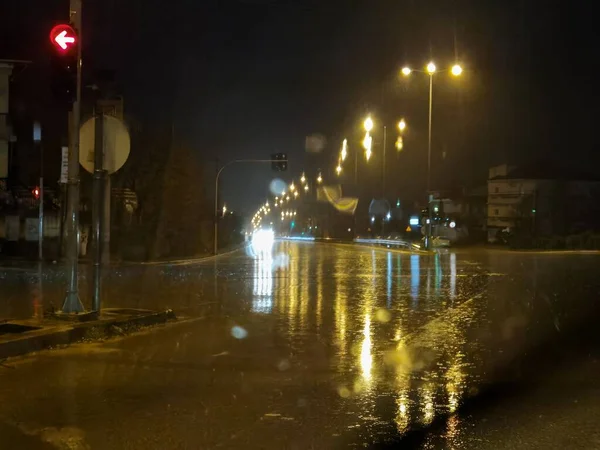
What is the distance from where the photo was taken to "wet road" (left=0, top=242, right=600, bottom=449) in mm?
6648

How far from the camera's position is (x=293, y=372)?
9.41 meters

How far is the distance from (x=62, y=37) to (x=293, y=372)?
6.99m

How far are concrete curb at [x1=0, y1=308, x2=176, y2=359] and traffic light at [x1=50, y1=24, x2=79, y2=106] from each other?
155 inches

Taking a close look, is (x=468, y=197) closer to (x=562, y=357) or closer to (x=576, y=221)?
(x=576, y=221)

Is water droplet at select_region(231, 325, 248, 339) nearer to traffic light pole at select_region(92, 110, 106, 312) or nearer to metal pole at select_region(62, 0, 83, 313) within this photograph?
traffic light pole at select_region(92, 110, 106, 312)

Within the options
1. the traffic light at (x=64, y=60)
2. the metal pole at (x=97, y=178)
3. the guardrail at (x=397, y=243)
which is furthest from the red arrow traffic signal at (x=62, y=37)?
the guardrail at (x=397, y=243)

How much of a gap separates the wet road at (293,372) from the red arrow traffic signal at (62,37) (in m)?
5.06

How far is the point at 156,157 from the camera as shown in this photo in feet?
155

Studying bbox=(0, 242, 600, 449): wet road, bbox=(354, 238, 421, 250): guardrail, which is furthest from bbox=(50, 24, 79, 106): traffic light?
bbox=(354, 238, 421, 250): guardrail

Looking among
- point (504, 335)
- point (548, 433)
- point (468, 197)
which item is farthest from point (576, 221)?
point (548, 433)

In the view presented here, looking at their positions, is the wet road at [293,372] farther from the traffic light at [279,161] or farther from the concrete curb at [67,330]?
the traffic light at [279,161]

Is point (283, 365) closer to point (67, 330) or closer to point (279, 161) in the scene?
point (67, 330)

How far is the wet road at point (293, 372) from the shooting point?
21.8 feet

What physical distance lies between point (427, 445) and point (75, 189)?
29.1 ft
